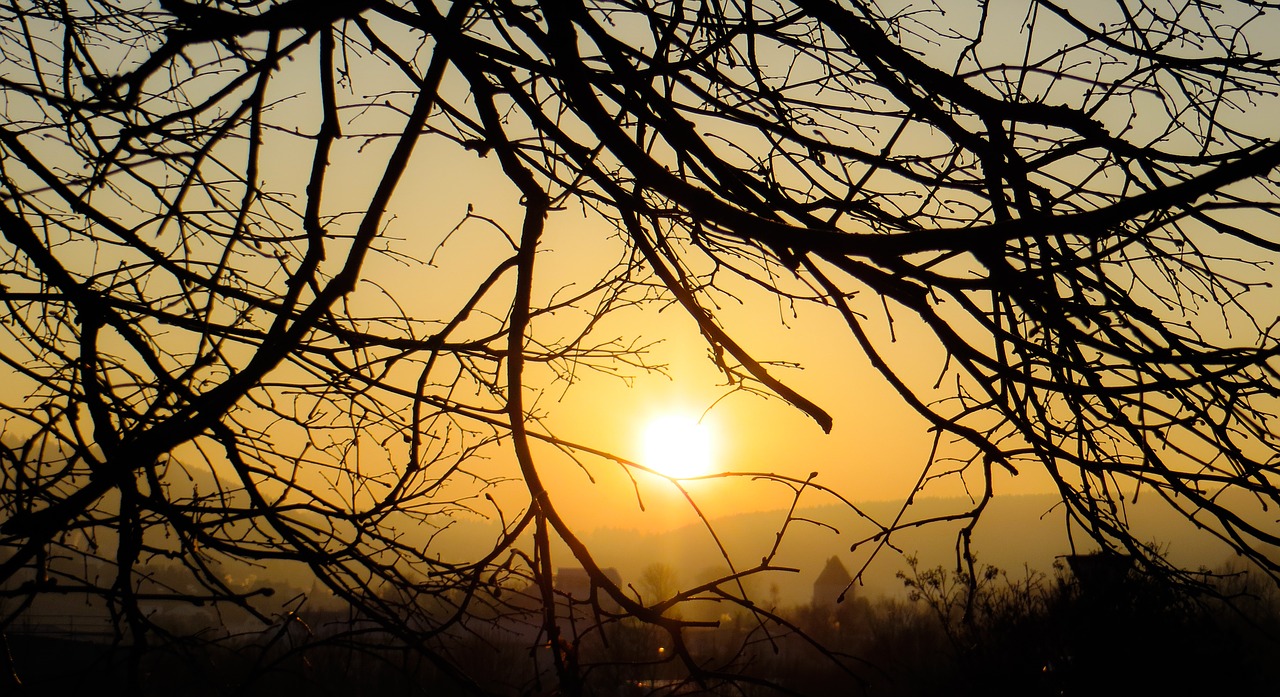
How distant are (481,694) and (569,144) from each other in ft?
4.81

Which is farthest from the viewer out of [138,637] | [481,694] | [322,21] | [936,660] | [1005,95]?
[936,660]

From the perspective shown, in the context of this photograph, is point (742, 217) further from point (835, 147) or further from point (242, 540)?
point (242, 540)

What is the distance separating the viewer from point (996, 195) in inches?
105

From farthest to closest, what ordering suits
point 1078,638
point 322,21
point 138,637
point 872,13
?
point 1078,638, point 872,13, point 138,637, point 322,21

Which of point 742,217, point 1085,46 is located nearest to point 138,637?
point 742,217

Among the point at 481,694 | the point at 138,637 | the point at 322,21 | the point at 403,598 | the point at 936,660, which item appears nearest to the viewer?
the point at 322,21

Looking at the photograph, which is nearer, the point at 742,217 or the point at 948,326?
the point at 742,217

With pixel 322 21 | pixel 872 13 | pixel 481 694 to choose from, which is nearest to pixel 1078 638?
pixel 872 13

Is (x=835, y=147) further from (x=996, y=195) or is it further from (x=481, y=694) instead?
(x=481, y=694)

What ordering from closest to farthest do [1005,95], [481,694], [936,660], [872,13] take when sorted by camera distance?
1. [481,694]
2. [1005,95]
3. [872,13]
4. [936,660]

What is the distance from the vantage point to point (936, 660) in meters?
26.2

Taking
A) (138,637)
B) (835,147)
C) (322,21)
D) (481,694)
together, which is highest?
(835,147)

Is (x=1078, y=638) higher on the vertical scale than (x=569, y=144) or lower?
lower

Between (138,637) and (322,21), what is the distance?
75.1 inches
